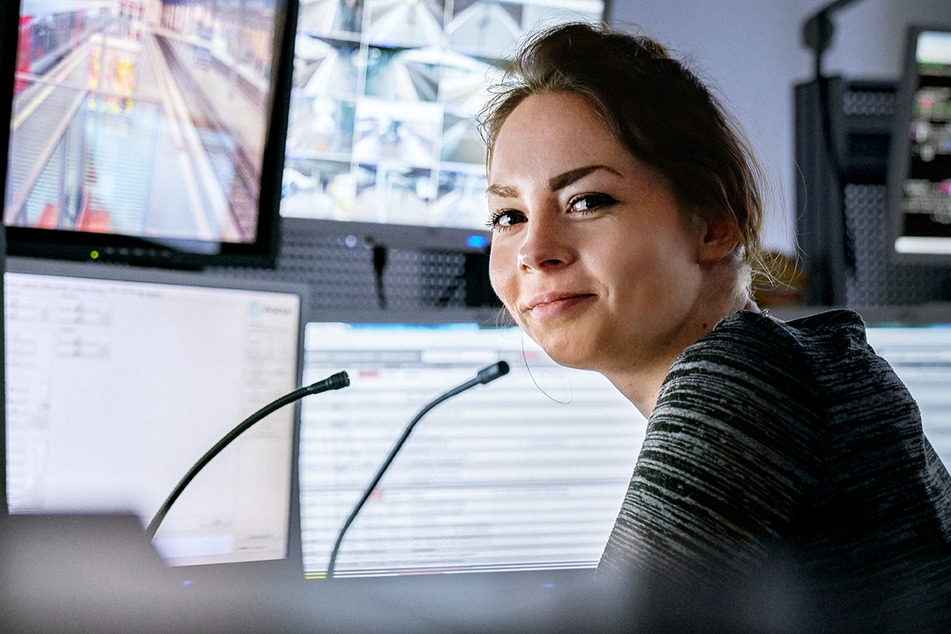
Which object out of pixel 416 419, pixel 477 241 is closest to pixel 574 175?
pixel 416 419

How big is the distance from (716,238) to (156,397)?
574 mm

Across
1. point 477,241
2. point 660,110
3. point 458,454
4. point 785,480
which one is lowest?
point 458,454

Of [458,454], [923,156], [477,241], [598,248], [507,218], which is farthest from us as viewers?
[923,156]

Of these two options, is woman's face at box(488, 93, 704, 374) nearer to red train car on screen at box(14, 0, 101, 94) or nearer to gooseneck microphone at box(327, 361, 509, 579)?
gooseneck microphone at box(327, 361, 509, 579)

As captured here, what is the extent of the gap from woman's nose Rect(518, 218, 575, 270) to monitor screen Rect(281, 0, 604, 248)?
38 cm

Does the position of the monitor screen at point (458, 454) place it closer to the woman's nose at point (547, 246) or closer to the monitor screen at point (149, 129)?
the monitor screen at point (149, 129)

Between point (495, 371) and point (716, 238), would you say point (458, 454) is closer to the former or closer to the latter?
point (495, 371)

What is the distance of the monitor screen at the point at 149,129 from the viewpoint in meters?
→ 0.83

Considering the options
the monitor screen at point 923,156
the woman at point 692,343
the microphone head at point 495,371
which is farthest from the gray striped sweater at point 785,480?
the monitor screen at point 923,156

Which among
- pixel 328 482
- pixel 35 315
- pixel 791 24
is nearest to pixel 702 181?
pixel 328 482

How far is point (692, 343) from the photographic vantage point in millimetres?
727

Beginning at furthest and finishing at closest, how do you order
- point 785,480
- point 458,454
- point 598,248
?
point 458,454
point 598,248
point 785,480

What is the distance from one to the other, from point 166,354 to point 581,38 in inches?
20.5

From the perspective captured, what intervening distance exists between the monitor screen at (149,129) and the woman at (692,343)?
0.92 feet
